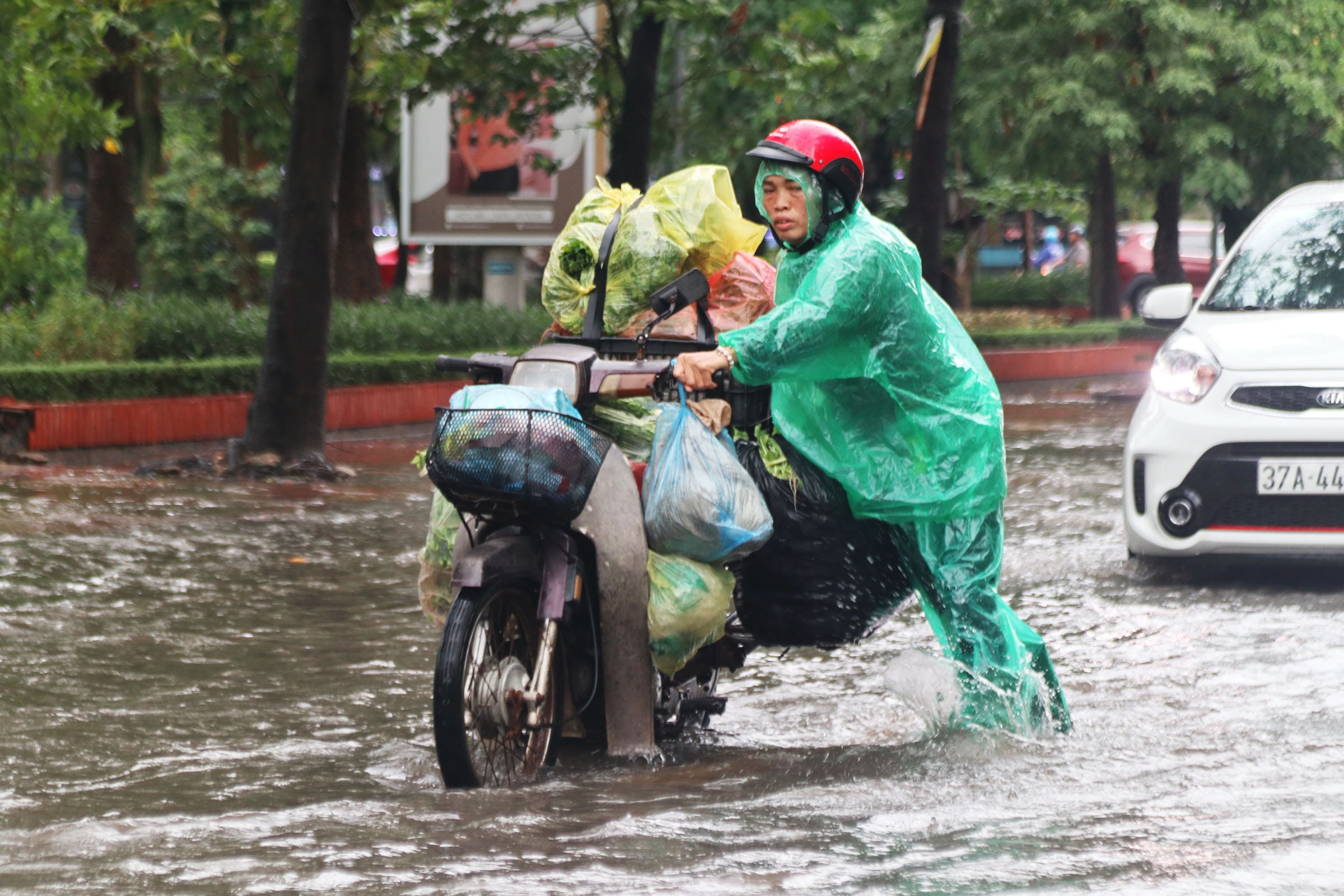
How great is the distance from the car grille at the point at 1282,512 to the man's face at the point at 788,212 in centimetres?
370

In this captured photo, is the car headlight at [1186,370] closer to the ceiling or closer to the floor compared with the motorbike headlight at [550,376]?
closer to the floor

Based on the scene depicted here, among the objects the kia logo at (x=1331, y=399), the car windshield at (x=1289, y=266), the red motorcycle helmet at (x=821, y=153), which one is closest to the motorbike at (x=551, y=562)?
the red motorcycle helmet at (x=821, y=153)

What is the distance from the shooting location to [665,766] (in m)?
5.25

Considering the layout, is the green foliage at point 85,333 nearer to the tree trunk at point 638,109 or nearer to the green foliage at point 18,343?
the green foliage at point 18,343

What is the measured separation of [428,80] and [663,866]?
13281 mm

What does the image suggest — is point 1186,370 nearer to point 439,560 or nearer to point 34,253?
point 439,560

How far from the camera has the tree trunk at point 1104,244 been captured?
93.6 ft

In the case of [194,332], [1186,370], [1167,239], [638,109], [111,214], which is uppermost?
[638,109]

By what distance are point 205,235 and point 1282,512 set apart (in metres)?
16.0

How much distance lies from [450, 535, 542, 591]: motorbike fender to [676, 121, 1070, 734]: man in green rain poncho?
574 mm

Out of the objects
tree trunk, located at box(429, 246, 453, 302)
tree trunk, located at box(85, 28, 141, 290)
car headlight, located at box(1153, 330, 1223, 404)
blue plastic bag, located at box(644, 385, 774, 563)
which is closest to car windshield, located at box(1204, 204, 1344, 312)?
car headlight, located at box(1153, 330, 1223, 404)

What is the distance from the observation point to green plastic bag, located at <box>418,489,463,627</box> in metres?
5.26

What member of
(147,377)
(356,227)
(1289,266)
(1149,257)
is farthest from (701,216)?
(1149,257)

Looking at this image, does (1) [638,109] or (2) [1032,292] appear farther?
(2) [1032,292]
